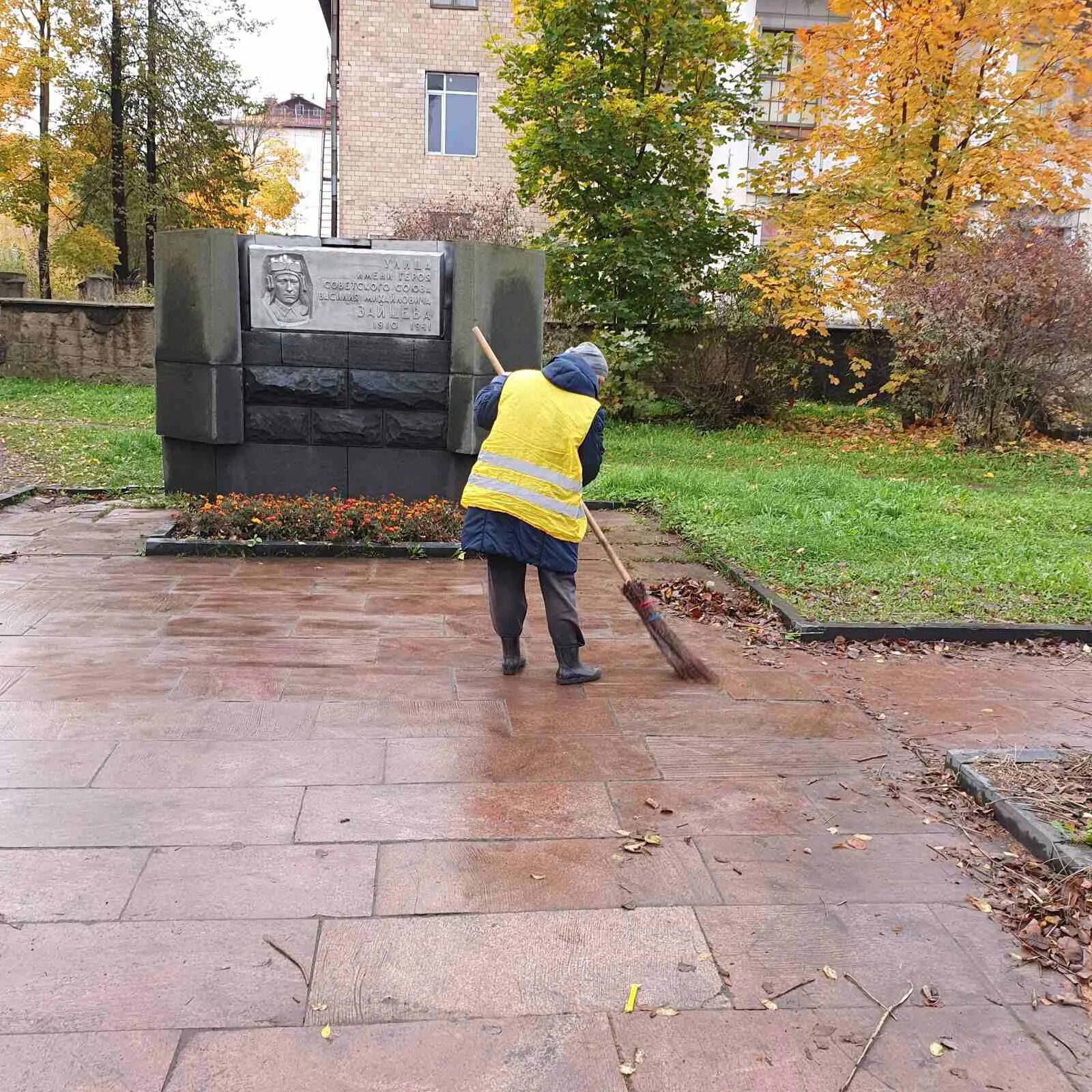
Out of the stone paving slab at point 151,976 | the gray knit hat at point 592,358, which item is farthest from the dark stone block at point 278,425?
→ the stone paving slab at point 151,976

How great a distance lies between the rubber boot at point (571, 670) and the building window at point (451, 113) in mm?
22132

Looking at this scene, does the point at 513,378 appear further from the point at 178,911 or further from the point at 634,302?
the point at 634,302

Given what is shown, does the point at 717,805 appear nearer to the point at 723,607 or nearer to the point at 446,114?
the point at 723,607

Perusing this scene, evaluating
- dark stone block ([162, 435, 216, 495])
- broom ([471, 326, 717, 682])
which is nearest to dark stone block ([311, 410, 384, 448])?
dark stone block ([162, 435, 216, 495])

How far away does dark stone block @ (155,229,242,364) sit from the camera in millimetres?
8266

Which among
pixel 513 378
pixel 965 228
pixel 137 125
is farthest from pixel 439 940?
pixel 137 125

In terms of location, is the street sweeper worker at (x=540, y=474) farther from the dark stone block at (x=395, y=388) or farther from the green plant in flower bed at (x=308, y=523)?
the dark stone block at (x=395, y=388)

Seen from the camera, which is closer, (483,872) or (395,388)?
(483,872)

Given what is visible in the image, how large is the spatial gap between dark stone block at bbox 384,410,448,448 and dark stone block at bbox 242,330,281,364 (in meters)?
0.99

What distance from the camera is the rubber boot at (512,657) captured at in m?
5.21

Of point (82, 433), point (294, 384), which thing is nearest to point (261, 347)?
point (294, 384)

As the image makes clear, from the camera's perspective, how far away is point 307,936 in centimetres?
288

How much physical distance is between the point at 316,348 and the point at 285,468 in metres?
1.01

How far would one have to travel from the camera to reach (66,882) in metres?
3.11
